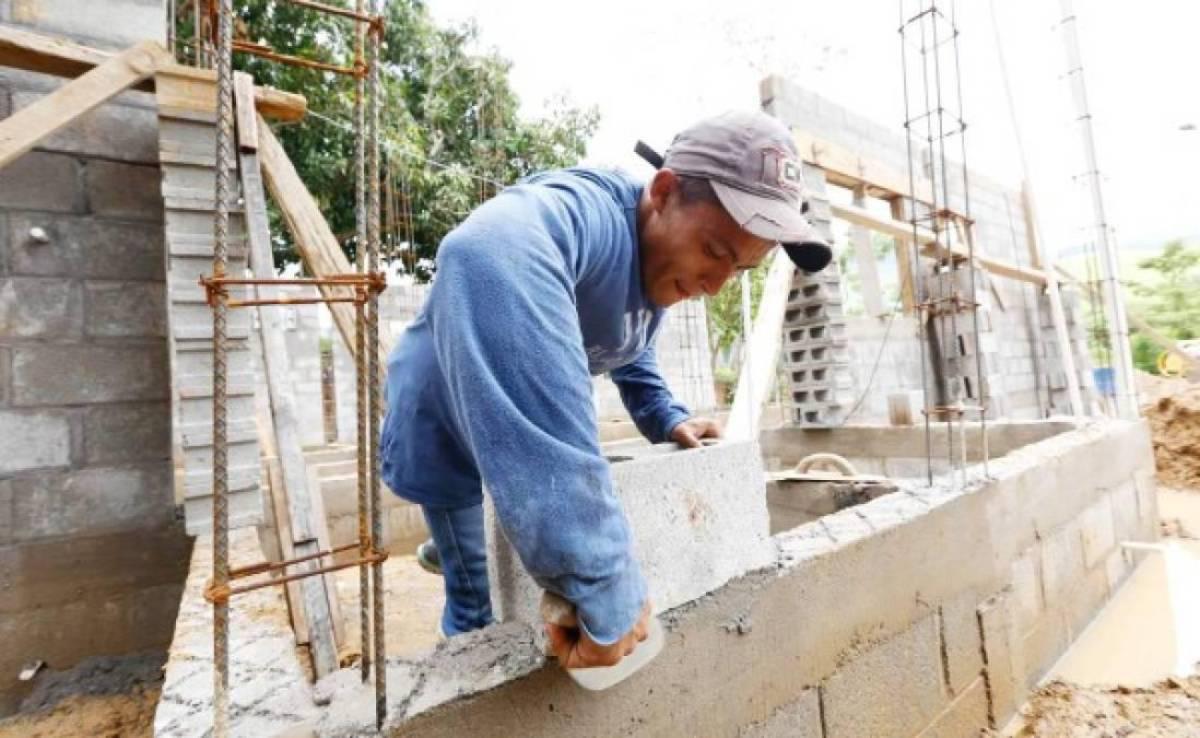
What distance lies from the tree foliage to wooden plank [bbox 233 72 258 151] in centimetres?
361

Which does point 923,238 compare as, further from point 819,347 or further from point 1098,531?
point 1098,531

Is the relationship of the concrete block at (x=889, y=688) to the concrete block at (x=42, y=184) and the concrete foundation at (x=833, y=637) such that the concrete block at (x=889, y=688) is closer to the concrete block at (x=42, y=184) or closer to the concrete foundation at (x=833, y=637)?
the concrete foundation at (x=833, y=637)

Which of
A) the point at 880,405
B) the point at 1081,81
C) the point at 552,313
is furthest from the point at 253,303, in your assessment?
the point at 880,405

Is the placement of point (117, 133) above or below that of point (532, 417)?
above

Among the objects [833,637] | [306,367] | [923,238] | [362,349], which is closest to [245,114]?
[362,349]

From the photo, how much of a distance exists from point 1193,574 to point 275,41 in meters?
9.84

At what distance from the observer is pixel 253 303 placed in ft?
3.24

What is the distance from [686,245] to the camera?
4.32 ft

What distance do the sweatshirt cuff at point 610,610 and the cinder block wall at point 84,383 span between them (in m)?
2.90

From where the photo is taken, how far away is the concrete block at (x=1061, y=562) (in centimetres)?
328

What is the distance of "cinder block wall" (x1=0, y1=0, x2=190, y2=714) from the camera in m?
2.75

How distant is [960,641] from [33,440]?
400cm

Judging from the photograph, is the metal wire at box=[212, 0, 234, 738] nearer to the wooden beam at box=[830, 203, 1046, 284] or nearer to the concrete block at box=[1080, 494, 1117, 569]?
the concrete block at box=[1080, 494, 1117, 569]

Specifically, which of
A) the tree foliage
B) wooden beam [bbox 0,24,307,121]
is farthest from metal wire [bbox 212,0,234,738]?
the tree foliage
